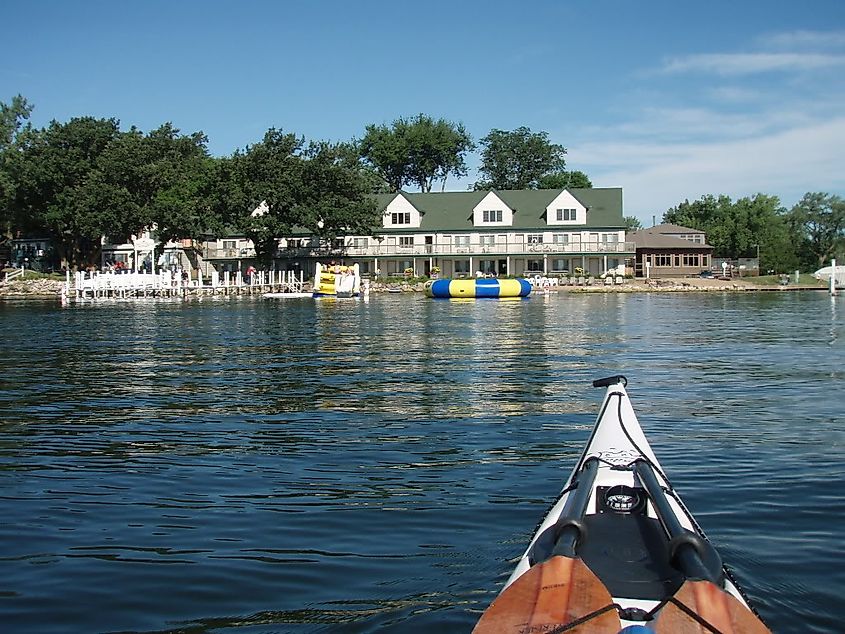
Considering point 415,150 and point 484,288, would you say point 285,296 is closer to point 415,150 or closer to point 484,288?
point 484,288

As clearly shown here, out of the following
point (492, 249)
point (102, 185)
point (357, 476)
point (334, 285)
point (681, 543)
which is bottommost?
point (357, 476)

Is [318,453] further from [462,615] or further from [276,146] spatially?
[276,146]

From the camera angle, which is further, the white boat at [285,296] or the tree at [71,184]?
the tree at [71,184]

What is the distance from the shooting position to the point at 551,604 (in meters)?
4.41

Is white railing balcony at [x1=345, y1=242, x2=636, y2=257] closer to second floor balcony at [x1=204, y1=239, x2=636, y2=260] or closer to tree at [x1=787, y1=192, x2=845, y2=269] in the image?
second floor balcony at [x1=204, y1=239, x2=636, y2=260]

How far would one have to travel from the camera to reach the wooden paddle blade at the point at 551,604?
4277mm

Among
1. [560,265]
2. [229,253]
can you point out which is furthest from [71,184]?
[560,265]

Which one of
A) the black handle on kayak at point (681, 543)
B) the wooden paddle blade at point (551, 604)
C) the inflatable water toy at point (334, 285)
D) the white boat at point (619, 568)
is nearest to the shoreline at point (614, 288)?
the inflatable water toy at point (334, 285)

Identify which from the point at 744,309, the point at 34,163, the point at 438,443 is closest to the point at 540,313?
the point at 744,309

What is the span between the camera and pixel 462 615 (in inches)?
234

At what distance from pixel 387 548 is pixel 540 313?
1317 inches

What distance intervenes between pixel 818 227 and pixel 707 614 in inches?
4372

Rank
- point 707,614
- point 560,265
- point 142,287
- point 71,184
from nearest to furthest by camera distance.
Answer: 1. point 707,614
2. point 142,287
3. point 71,184
4. point 560,265

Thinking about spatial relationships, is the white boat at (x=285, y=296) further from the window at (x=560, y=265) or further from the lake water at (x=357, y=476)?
the lake water at (x=357, y=476)
